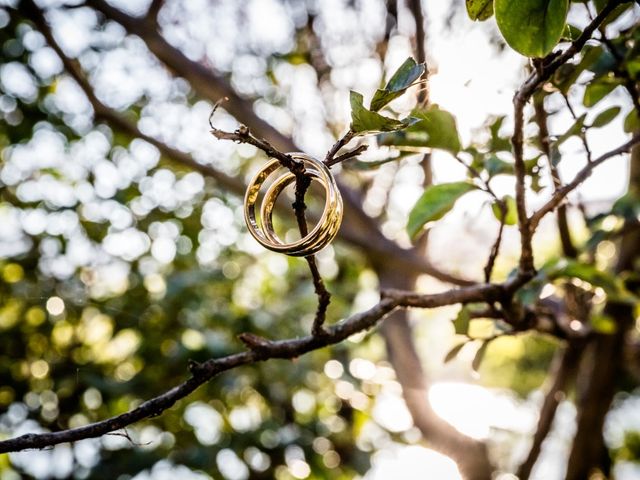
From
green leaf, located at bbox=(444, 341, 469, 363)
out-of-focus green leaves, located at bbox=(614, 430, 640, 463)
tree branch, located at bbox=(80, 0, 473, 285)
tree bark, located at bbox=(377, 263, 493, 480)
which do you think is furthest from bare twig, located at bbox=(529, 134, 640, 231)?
out-of-focus green leaves, located at bbox=(614, 430, 640, 463)

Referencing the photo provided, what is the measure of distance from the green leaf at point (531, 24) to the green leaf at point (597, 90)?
0.24m

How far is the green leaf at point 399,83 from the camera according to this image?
1.28 feet

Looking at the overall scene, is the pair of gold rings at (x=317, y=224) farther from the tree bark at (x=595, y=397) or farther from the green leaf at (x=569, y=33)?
the tree bark at (x=595, y=397)

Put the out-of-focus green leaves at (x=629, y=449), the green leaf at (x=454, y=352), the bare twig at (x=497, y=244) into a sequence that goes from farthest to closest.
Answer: the out-of-focus green leaves at (x=629, y=449) < the green leaf at (x=454, y=352) < the bare twig at (x=497, y=244)

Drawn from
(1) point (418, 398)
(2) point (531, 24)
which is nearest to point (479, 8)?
(2) point (531, 24)

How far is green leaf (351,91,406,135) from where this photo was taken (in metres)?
0.39

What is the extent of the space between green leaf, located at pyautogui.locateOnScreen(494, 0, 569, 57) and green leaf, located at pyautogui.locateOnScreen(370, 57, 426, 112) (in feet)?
0.28

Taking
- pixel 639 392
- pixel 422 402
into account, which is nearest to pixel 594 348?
pixel 422 402

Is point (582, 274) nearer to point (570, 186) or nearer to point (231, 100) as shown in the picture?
point (570, 186)

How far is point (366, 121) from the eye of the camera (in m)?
0.40

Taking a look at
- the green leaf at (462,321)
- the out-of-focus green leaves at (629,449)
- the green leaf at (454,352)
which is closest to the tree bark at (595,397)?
the green leaf at (454,352)

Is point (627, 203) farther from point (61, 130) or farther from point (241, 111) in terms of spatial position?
point (61, 130)

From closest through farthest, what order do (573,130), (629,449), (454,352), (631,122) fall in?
1. (573,130)
2. (631,122)
3. (454,352)
4. (629,449)

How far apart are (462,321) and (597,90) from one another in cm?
32
